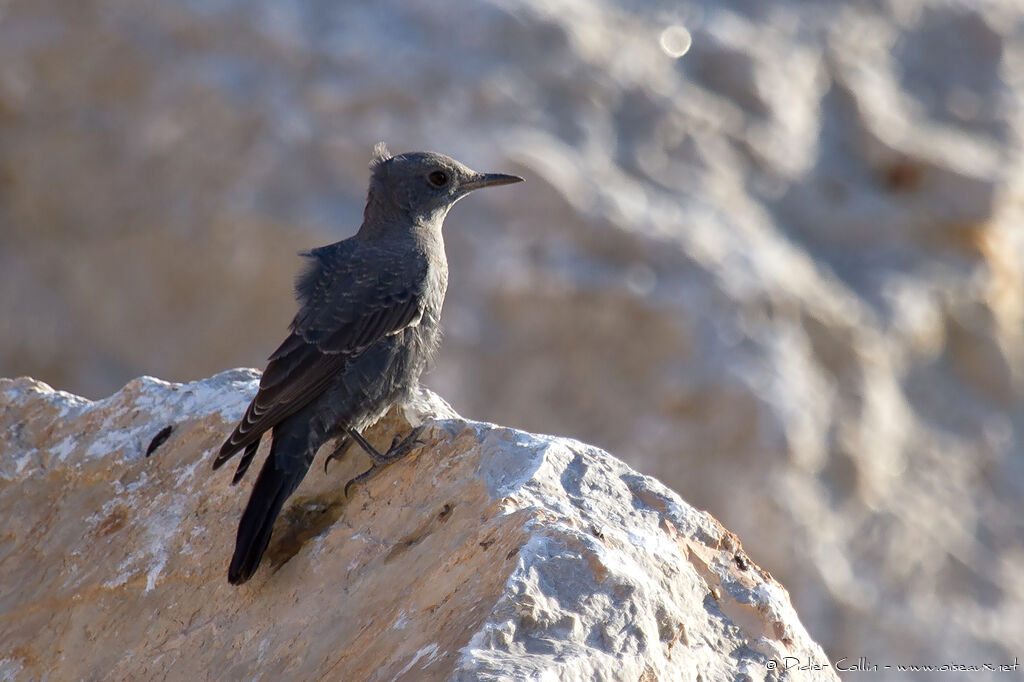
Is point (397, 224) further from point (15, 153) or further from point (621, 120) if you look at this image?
point (15, 153)

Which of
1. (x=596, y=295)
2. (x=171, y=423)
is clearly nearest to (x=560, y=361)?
(x=596, y=295)

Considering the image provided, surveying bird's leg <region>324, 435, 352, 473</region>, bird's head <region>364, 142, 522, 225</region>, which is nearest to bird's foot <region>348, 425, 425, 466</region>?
bird's leg <region>324, 435, 352, 473</region>

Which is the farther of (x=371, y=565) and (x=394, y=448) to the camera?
(x=394, y=448)

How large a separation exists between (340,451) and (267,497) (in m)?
0.61

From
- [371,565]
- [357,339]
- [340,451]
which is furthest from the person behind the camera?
[357,339]

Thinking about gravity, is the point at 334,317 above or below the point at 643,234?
below

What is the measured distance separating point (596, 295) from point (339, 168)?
6.98 feet

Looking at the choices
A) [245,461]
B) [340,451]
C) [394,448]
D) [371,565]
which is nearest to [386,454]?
[394,448]

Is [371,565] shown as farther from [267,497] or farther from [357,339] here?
[357,339]

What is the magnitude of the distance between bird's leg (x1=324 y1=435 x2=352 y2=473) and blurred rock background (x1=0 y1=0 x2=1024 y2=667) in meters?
4.03

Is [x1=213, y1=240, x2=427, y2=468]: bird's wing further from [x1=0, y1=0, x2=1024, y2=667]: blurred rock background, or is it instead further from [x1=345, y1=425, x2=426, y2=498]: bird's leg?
[x1=0, y1=0, x2=1024, y2=667]: blurred rock background

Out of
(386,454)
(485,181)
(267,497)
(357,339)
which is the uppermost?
(485,181)

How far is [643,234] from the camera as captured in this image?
372 inches

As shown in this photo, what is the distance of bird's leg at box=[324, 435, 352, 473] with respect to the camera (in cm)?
505
